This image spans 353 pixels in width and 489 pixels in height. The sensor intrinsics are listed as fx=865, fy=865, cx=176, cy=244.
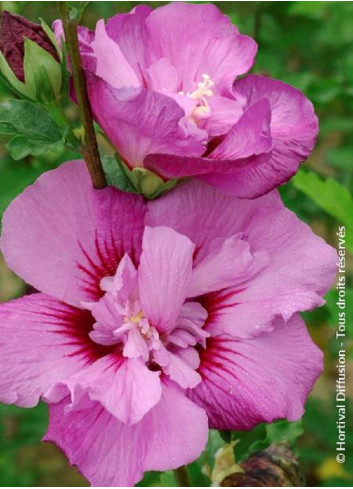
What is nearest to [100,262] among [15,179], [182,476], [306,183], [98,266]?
[98,266]

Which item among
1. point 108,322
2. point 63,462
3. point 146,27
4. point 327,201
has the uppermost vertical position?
point 146,27

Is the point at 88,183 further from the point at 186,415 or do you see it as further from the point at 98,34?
the point at 186,415

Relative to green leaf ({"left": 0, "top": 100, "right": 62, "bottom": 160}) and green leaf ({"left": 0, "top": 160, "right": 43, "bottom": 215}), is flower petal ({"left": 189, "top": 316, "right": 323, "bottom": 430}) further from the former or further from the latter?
green leaf ({"left": 0, "top": 160, "right": 43, "bottom": 215})

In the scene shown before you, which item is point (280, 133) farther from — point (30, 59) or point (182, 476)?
point (182, 476)

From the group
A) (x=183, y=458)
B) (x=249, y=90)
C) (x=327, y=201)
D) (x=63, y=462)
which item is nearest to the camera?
(x=183, y=458)

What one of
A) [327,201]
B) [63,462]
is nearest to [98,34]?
[327,201]

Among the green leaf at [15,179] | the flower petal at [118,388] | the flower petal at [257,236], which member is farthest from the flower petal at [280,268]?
the green leaf at [15,179]

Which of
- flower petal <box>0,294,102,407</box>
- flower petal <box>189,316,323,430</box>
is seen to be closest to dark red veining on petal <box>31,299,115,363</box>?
A: flower petal <box>0,294,102,407</box>
